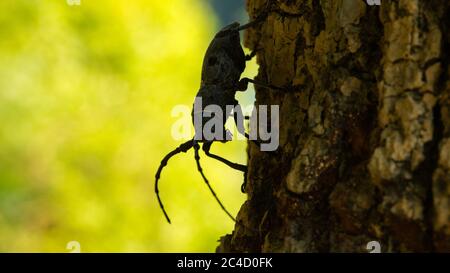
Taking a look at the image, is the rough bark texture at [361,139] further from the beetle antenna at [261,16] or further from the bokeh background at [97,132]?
the bokeh background at [97,132]

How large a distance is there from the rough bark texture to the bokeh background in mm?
6192

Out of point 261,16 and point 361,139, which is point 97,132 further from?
point 361,139

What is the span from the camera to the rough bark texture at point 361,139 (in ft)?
7.62

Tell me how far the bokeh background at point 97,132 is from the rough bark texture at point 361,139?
6.19m

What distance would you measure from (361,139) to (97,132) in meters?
7.54

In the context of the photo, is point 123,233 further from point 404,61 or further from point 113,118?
point 404,61

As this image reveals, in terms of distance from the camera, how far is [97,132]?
973cm

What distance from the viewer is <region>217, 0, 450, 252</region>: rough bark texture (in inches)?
91.4

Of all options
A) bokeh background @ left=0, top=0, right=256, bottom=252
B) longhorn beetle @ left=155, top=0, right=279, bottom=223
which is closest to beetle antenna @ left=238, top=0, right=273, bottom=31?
longhorn beetle @ left=155, top=0, right=279, bottom=223

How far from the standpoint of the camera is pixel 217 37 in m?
4.27

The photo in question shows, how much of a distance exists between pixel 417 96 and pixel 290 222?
742mm

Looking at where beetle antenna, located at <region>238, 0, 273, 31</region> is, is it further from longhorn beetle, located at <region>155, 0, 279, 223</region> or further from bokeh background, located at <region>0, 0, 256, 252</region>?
bokeh background, located at <region>0, 0, 256, 252</region>

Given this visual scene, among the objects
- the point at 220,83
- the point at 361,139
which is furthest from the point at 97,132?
the point at 361,139
